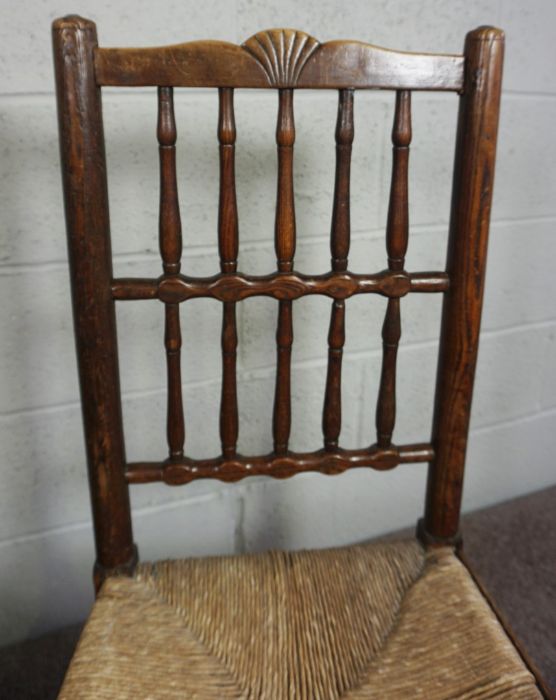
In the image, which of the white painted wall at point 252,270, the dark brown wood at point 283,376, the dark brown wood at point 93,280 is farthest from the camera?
the white painted wall at point 252,270

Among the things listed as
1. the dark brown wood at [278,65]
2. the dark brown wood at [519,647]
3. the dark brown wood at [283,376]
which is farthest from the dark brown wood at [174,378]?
the dark brown wood at [519,647]

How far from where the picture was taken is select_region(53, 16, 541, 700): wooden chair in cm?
66

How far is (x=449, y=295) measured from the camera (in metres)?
0.77

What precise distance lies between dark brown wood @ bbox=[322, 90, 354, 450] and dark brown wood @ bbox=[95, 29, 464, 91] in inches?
1.1

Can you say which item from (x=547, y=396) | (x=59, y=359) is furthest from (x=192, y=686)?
(x=547, y=396)

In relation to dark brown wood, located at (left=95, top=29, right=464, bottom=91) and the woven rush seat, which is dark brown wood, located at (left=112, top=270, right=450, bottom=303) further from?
the woven rush seat

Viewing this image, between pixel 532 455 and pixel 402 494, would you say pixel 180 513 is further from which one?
pixel 532 455

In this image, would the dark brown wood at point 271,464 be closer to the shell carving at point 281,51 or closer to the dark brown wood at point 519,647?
the dark brown wood at point 519,647

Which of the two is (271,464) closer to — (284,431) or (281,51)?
(284,431)

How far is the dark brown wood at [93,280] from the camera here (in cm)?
64

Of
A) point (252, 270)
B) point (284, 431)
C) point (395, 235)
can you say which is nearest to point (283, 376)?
point (284, 431)

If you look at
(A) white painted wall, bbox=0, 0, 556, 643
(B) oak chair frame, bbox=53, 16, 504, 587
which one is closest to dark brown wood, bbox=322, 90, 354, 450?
(B) oak chair frame, bbox=53, 16, 504, 587

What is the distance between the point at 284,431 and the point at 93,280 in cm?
27

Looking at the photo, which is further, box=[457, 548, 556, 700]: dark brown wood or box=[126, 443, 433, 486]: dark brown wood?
box=[126, 443, 433, 486]: dark brown wood
